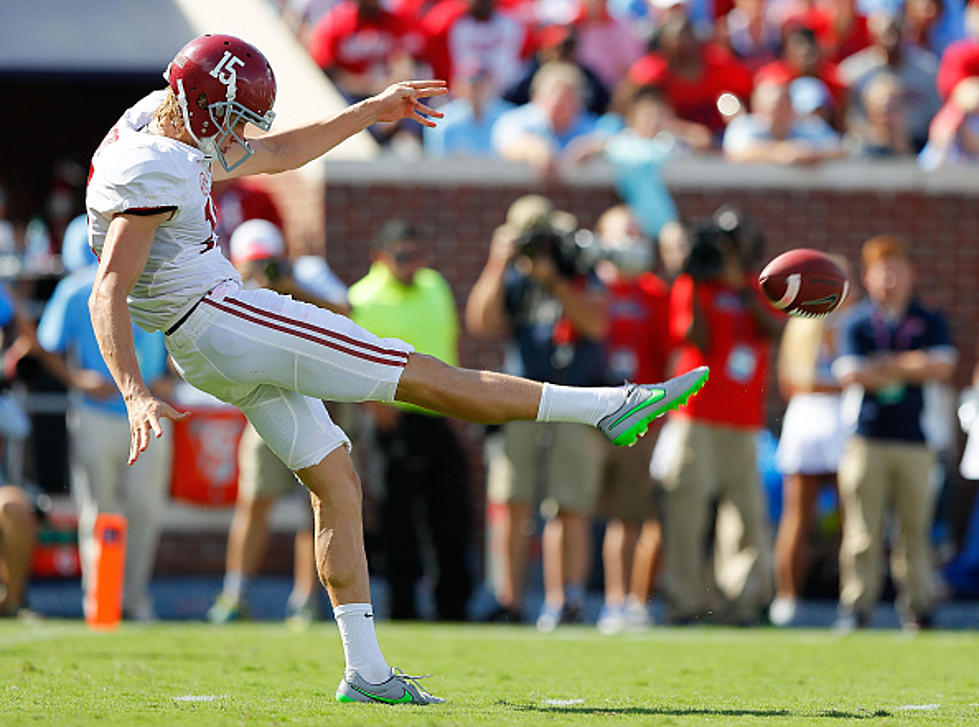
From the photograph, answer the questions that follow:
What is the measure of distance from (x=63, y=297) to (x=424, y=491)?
228 cm

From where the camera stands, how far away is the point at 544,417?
5523 mm

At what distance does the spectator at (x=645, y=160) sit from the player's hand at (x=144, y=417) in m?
6.85

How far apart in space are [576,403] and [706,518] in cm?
425

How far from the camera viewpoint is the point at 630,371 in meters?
9.84

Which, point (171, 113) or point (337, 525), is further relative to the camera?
point (337, 525)

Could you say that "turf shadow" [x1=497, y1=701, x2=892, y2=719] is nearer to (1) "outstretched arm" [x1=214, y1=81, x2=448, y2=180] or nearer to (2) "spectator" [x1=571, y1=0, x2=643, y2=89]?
(1) "outstretched arm" [x1=214, y1=81, x2=448, y2=180]

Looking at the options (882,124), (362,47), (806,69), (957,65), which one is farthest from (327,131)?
(957,65)

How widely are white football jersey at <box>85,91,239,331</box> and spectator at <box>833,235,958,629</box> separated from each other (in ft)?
16.1

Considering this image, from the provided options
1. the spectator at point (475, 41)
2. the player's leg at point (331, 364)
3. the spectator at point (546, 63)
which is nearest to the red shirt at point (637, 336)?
the spectator at point (546, 63)

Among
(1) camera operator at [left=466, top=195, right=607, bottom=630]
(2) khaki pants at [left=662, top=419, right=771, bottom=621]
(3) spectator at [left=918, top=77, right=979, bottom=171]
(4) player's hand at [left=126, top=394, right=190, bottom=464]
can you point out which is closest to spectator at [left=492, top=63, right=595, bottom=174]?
(1) camera operator at [left=466, top=195, right=607, bottom=630]

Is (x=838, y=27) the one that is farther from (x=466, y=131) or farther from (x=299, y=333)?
(x=299, y=333)

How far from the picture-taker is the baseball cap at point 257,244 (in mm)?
9156

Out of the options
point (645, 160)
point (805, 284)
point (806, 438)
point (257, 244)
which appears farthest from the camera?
point (645, 160)

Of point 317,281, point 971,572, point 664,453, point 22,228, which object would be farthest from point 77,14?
point 971,572
